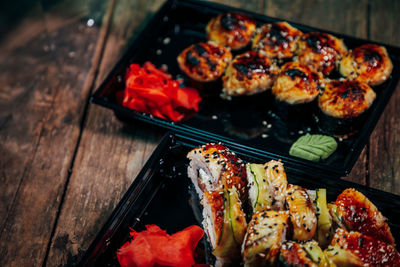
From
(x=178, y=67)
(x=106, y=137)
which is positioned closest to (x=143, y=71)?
(x=178, y=67)

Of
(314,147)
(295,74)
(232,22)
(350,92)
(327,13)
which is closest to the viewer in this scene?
(314,147)

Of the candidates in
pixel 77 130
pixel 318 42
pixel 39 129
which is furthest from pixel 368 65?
pixel 39 129

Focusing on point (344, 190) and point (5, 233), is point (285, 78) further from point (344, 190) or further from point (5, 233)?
point (5, 233)

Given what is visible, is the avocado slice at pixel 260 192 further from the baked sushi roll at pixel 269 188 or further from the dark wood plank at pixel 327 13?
the dark wood plank at pixel 327 13

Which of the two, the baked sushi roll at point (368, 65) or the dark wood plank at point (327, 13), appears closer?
the baked sushi roll at point (368, 65)

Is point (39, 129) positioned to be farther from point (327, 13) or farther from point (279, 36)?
point (327, 13)

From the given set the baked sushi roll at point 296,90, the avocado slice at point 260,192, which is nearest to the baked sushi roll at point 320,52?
the baked sushi roll at point 296,90
